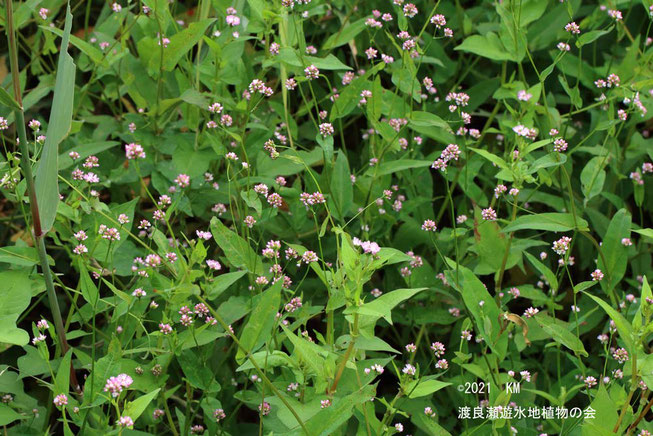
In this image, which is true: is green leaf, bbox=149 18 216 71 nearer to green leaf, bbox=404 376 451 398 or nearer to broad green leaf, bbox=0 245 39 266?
broad green leaf, bbox=0 245 39 266

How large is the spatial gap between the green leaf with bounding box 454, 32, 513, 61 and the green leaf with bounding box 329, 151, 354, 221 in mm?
438

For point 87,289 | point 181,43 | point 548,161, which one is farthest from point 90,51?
point 548,161

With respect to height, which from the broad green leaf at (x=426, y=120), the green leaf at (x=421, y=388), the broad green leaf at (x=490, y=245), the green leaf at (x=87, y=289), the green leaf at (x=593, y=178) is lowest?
the green leaf at (x=421, y=388)

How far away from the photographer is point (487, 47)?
1.88 m

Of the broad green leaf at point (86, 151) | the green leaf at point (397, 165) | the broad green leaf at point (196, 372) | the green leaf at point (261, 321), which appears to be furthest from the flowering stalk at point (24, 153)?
the green leaf at point (397, 165)

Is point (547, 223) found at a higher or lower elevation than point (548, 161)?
lower

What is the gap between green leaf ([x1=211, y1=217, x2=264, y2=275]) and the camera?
1.47 metres

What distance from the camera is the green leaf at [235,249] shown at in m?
1.47

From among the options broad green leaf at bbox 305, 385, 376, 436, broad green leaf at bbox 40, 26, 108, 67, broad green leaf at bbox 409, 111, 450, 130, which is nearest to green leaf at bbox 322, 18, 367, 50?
broad green leaf at bbox 409, 111, 450, 130

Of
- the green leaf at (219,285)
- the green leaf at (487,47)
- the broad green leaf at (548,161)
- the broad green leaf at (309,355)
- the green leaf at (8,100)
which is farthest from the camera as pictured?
the green leaf at (487,47)

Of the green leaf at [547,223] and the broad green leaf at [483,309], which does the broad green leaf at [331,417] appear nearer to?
the broad green leaf at [483,309]

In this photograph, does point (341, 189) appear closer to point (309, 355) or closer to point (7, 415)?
point (309, 355)

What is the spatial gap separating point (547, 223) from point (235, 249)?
0.62 meters

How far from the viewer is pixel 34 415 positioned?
57.7 inches
